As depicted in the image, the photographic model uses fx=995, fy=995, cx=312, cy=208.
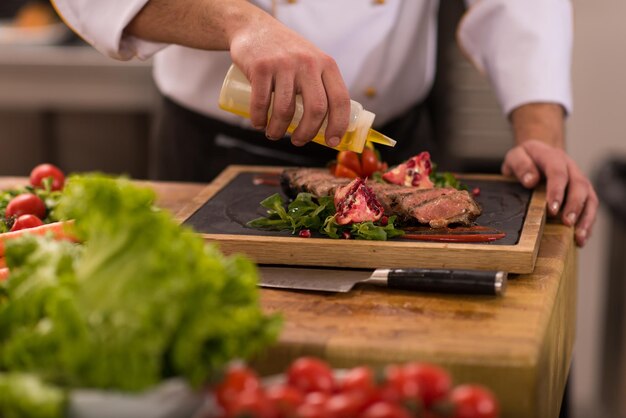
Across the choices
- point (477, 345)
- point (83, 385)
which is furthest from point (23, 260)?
point (477, 345)

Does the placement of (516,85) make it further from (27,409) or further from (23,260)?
(27,409)

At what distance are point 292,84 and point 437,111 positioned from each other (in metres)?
2.42

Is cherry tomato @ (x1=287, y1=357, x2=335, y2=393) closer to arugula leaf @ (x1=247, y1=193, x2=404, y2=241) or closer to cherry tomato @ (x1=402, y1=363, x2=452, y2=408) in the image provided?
cherry tomato @ (x1=402, y1=363, x2=452, y2=408)

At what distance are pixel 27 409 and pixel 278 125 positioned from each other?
0.80 m

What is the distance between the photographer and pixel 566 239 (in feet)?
6.21

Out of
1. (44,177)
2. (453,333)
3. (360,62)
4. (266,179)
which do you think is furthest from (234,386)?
(360,62)

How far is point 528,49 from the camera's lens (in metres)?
2.41

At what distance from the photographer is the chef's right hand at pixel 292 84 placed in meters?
1.65

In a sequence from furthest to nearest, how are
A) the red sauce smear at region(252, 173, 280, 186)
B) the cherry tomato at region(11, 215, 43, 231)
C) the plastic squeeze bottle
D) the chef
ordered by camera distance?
the red sauce smear at region(252, 173, 280, 186), the chef, the cherry tomato at region(11, 215, 43, 231), the plastic squeeze bottle

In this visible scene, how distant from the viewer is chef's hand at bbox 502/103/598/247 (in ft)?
6.61

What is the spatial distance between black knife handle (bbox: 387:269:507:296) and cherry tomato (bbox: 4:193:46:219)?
79 centimetres

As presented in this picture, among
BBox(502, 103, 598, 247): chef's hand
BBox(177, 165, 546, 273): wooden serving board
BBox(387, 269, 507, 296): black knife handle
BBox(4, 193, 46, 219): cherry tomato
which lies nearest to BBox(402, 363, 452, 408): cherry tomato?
BBox(387, 269, 507, 296): black knife handle

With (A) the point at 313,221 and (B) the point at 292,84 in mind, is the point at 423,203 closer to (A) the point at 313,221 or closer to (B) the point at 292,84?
(A) the point at 313,221

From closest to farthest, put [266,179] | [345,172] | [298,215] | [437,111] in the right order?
[298,215] < [345,172] < [266,179] < [437,111]
